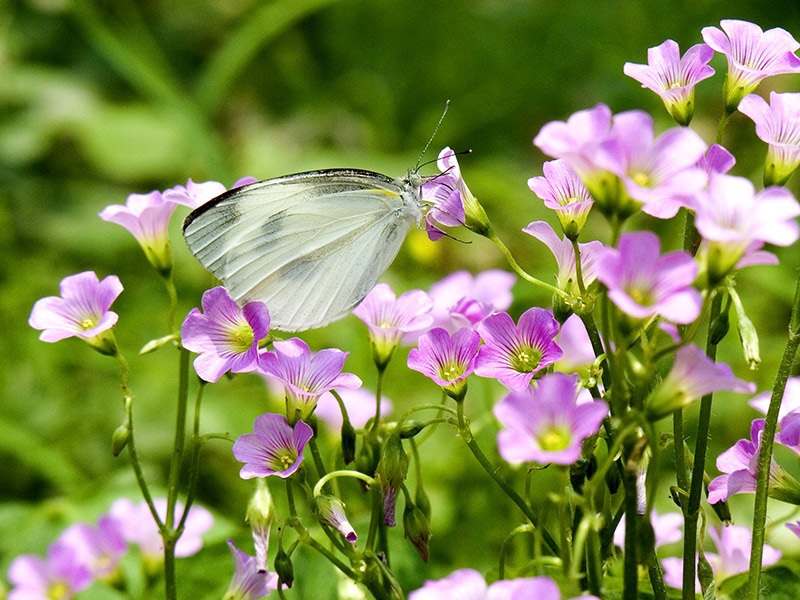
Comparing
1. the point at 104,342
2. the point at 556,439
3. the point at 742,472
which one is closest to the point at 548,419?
the point at 556,439

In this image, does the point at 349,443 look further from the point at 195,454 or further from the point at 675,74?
the point at 675,74

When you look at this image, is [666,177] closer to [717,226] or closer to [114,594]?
[717,226]

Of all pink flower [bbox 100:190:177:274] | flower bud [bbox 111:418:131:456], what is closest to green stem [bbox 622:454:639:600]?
flower bud [bbox 111:418:131:456]

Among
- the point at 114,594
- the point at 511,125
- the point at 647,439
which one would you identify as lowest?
the point at 114,594

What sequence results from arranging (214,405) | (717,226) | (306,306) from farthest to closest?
(214,405), (306,306), (717,226)

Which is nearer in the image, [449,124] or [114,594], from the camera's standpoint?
[114,594]

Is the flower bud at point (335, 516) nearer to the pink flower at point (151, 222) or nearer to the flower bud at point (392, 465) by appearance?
the flower bud at point (392, 465)

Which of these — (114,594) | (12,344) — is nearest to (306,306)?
(114,594)

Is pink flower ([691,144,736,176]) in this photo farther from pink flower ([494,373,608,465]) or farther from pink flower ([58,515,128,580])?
pink flower ([58,515,128,580])
